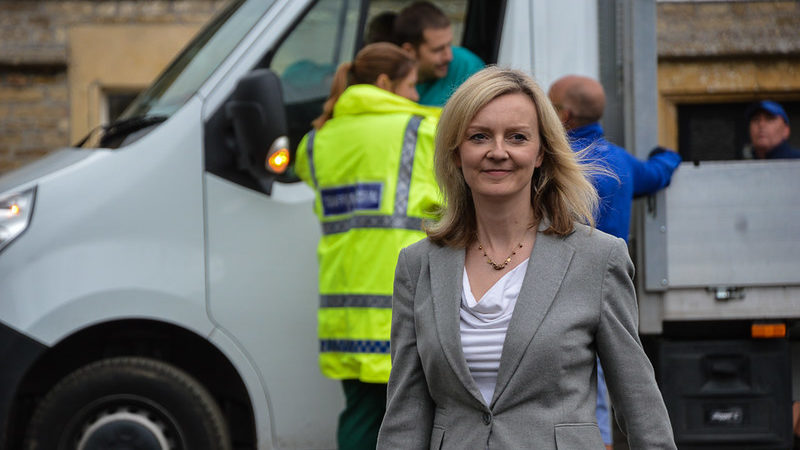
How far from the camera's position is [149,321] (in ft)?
15.1

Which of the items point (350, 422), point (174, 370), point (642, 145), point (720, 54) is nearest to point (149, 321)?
point (174, 370)

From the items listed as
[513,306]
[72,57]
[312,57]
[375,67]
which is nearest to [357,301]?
[375,67]

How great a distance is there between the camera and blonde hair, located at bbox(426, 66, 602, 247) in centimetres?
235

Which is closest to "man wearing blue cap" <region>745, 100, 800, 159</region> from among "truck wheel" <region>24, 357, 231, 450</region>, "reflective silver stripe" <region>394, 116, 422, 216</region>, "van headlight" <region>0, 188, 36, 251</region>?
"reflective silver stripe" <region>394, 116, 422, 216</region>

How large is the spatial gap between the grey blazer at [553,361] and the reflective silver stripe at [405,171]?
1628 millimetres

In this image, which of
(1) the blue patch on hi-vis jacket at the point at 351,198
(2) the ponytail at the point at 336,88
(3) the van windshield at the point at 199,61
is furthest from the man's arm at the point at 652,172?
(3) the van windshield at the point at 199,61

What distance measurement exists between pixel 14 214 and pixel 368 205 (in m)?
1.39

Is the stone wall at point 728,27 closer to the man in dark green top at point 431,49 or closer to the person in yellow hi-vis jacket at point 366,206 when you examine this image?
the man in dark green top at point 431,49

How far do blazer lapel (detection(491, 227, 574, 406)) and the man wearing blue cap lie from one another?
2.57 m

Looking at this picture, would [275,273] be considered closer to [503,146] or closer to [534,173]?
[534,173]

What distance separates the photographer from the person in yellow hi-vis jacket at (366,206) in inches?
158

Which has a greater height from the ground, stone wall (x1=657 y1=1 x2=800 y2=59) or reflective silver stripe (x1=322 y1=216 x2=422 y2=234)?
stone wall (x1=657 y1=1 x2=800 y2=59)

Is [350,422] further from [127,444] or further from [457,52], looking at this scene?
[457,52]

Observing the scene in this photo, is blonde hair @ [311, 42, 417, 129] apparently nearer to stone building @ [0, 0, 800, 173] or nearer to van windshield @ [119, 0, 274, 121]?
van windshield @ [119, 0, 274, 121]
